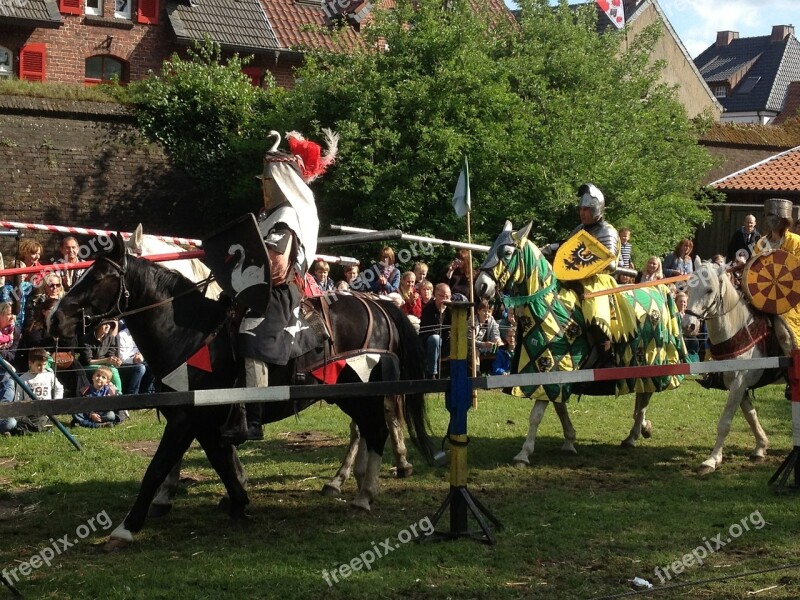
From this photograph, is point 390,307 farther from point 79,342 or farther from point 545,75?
point 545,75

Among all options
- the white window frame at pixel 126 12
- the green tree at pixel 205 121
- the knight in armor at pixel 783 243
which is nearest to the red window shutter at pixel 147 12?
the white window frame at pixel 126 12

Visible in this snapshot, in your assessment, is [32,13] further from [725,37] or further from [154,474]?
[725,37]

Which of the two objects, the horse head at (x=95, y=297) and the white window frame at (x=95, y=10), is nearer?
the horse head at (x=95, y=297)

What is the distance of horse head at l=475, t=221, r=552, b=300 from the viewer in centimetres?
959

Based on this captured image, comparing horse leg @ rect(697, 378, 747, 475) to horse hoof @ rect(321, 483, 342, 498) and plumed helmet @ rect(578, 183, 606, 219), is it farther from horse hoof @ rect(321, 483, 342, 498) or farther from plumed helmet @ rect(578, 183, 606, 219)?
horse hoof @ rect(321, 483, 342, 498)

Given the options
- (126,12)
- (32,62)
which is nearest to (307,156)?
(32,62)

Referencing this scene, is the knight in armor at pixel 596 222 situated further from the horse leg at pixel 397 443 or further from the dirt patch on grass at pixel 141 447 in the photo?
the dirt patch on grass at pixel 141 447

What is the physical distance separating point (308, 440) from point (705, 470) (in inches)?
153

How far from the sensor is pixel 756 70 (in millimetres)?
61000

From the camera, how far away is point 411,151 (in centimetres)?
1862

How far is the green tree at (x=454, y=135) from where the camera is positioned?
1850cm

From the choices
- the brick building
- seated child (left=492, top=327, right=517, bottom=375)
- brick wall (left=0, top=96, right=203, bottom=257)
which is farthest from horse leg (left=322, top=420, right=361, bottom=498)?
the brick building

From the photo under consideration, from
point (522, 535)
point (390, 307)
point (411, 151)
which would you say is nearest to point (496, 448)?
point (390, 307)

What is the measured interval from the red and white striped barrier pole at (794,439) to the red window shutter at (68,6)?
22.6 m
